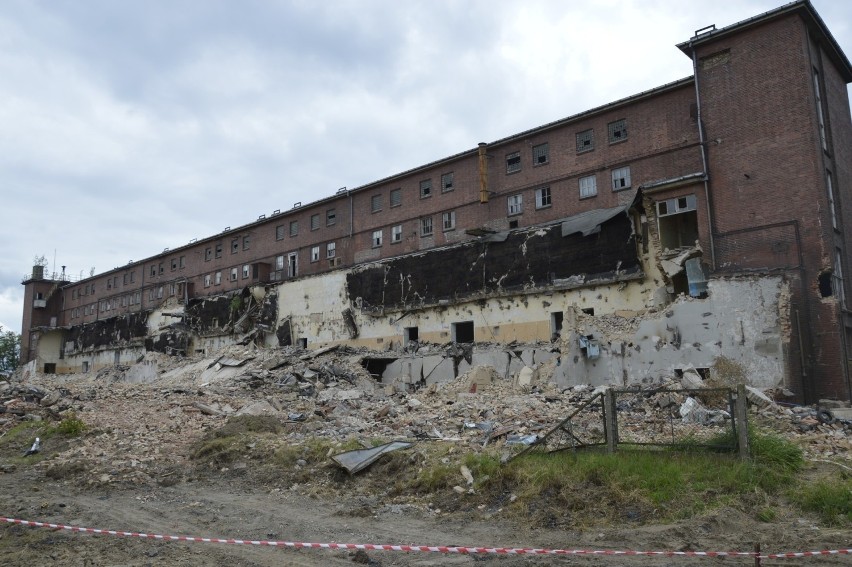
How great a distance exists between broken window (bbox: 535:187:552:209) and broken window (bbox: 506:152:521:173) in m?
1.77

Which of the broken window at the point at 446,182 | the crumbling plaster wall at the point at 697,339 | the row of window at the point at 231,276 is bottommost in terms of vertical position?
the crumbling plaster wall at the point at 697,339

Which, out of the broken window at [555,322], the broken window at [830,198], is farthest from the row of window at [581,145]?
the broken window at [830,198]

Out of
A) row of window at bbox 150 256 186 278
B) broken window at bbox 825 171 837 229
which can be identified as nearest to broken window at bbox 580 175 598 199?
broken window at bbox 825 171 837 229

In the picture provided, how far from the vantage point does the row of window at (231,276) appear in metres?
47.4

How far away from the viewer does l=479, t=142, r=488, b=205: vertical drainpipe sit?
32.8 meters

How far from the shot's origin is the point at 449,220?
34.9 meters

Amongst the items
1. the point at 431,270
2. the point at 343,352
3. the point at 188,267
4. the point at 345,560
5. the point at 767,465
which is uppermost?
the point at 188,267

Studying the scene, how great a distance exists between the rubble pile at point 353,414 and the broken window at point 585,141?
1148cm

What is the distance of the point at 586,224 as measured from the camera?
1013 inches

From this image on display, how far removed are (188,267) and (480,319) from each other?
1317 inches

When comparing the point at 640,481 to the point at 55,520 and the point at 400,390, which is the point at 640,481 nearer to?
the point at 55,520

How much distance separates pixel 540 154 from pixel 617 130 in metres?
4.11

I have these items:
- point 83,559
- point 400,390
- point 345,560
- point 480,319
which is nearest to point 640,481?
point 345,560

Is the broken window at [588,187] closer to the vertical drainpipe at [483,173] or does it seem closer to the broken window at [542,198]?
the broken window at [542,198]
